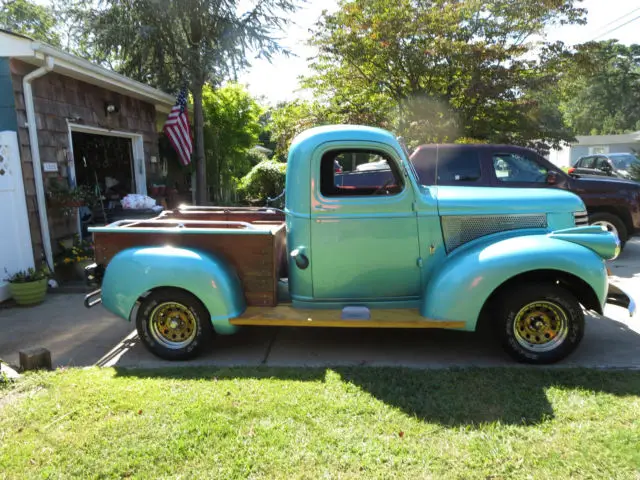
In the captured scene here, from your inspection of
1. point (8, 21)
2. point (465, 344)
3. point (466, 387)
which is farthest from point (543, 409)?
point (8, 21)

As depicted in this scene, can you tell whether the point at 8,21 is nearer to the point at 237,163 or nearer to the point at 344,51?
the point at 237,163

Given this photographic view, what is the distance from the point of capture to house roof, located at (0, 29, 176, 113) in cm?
605

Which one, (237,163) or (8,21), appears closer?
(237,163)

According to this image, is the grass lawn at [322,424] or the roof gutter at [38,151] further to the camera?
the roof gutter at [38,151]

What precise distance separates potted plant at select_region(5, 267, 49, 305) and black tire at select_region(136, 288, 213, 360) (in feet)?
8.87

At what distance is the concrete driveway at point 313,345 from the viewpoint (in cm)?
425

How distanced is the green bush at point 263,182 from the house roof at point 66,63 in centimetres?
748

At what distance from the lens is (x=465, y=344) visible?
4.62 meters

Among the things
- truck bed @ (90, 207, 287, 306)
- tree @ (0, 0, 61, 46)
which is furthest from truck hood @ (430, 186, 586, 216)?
tree @ (0, 0, 61, 46)

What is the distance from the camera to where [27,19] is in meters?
24.8

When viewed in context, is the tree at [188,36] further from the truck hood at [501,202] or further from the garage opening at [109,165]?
the truck hood at [501,202]

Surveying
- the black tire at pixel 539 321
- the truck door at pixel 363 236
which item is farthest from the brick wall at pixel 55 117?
the black tire at pixel 539 321

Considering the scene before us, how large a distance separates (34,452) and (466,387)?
119 inches

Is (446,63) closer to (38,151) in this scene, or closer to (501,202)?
(501,202)
